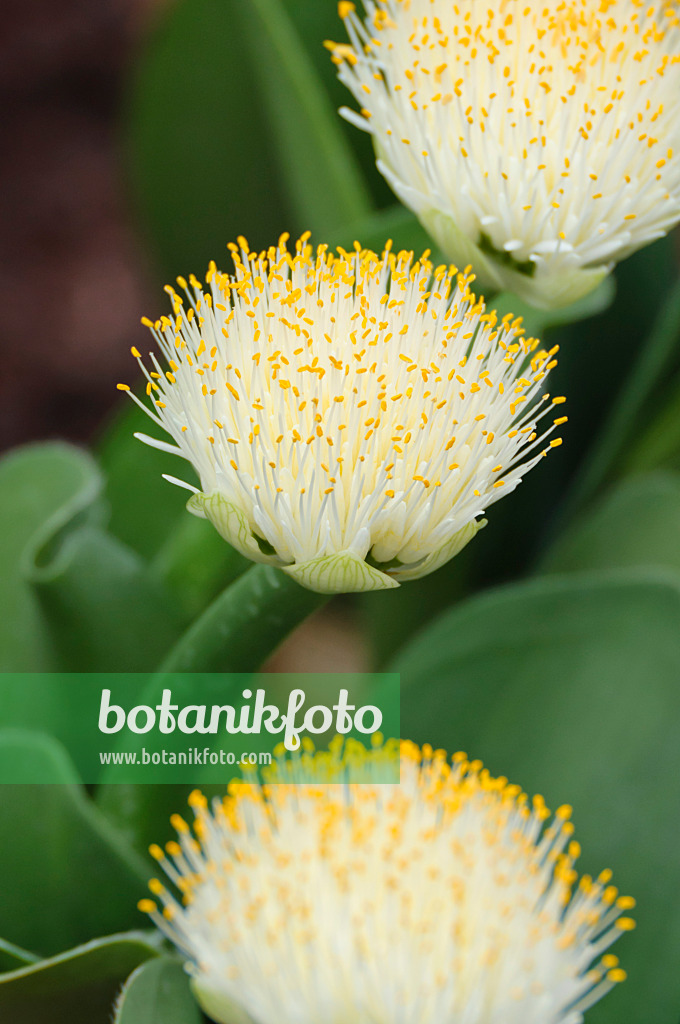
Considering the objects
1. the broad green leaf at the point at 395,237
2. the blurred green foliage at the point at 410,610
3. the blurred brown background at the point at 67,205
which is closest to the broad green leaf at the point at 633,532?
the blurred green foliage at the point at 410,610

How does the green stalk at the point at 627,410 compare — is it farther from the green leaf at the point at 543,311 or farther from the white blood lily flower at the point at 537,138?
the white blood lily flower at the point at 537,138

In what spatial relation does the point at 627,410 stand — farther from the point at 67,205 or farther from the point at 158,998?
the point at 67,205

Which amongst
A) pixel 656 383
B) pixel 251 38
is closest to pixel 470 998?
pixel 656 383

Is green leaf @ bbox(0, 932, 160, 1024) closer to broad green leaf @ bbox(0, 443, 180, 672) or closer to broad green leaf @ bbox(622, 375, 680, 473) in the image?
broad green leaf @ bbox(0, 443, 180, 672)

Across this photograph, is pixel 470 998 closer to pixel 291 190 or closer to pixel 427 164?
pixel 427 164

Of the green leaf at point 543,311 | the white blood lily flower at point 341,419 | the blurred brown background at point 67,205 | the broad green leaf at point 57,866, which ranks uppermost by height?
the blurred brown background at point 67,205

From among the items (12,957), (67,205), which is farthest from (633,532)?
(67,205)
